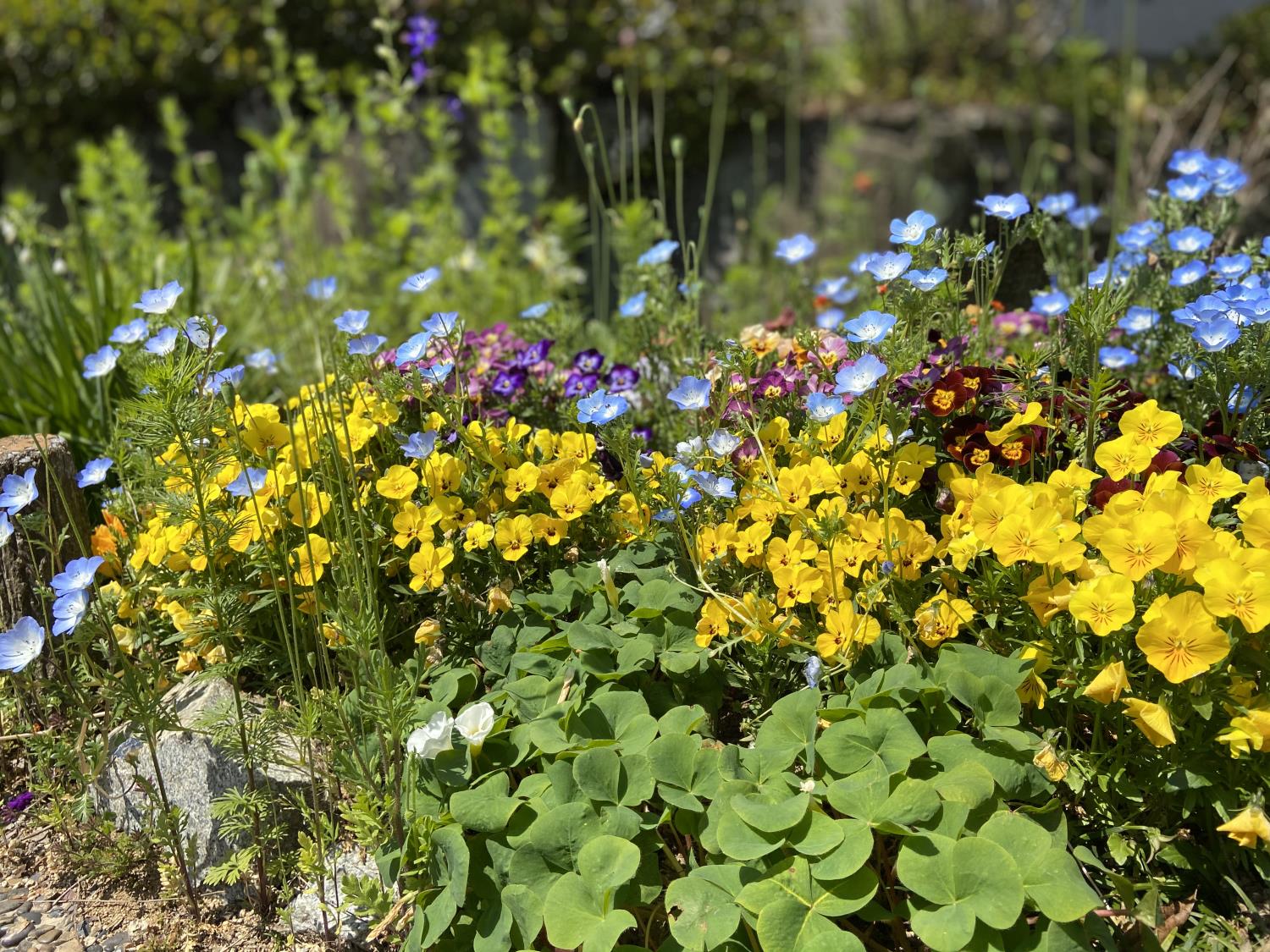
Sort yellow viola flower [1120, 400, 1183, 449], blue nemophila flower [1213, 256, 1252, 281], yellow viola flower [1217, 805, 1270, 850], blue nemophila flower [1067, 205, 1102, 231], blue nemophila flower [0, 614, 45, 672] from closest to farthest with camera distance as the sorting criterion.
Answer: yellow viola flower [1217, 805, 1270, 850], yellow viola flower [1120, 400, 1183, 449], blue nemophila flower [0, 614, 45, 672], blue nemophila flower [1213, 256, 1252, 281], blue nemophila flower [1067, 205, 1102, 231]

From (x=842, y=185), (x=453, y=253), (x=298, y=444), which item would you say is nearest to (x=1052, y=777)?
(x=298, y=444)

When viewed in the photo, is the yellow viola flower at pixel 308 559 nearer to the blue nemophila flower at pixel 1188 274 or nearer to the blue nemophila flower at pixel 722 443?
the blue nemophila flower at pixel 722 443

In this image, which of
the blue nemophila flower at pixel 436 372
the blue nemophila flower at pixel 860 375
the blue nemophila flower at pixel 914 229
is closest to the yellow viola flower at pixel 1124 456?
the blue nemophila flower at pixel 860 375

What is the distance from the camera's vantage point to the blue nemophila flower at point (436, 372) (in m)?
2.09

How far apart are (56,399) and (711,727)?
7.19 ft

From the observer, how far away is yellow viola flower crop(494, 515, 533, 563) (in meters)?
1.96

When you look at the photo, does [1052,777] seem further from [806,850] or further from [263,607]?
[263,607]

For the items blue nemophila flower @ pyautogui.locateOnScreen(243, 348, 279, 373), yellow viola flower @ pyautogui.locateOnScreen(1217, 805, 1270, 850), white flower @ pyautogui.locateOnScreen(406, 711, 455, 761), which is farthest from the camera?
blue nemophila flower @ pyautogui.locateOnScreen(243, 348, 279, 373)

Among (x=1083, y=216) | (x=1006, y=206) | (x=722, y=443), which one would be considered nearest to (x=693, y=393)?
(x=722, y=443)

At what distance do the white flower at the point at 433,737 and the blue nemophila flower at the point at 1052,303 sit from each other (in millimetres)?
1699

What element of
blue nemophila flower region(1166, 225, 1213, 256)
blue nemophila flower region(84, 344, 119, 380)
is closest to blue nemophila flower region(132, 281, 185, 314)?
blue nemophila flower region(84, 344, 119, 380)

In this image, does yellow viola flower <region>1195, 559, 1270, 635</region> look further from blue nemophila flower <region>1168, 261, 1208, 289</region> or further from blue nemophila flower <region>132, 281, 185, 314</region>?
blue nemophila flower <region>132, 281, 185, 314</region>

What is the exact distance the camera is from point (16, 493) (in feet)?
6.48

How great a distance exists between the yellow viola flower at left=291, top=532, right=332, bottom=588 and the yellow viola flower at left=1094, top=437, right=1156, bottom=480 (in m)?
1.34
